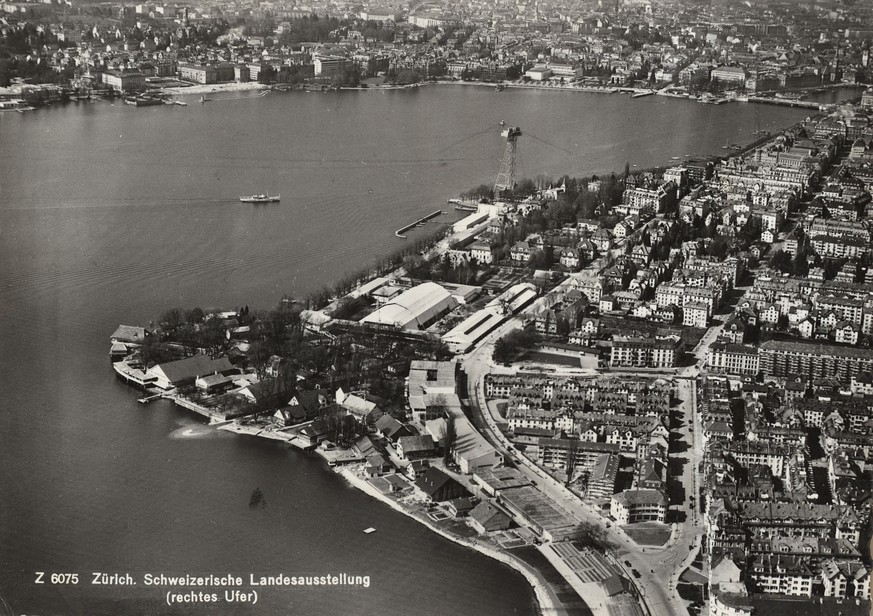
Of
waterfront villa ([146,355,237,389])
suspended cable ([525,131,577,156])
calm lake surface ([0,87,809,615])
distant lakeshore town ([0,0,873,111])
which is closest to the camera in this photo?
calm lake surface ([0,87,809,615])

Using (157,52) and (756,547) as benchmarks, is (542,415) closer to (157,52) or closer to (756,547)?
(756,547)

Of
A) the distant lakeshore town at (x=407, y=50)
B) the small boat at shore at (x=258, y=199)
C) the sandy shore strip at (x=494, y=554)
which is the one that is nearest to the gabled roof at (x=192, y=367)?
the sandy shore strip at (x=494, y=554)

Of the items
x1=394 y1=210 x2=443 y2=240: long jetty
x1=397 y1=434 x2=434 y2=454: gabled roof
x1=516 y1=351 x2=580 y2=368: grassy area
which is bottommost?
x1=516 y1=351 x2=580 y2=368: grassy area

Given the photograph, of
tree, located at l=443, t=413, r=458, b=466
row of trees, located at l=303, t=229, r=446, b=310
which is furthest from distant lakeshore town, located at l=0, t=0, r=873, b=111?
tree, located at l=443, t=413, r=458, b=466

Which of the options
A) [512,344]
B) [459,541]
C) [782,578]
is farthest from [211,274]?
[782,578]

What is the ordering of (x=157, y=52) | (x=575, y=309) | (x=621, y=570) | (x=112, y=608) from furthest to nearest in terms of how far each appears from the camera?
(x=157, y=52), (x=575, y=309), (x=621, y=570), (x=112, y=608)

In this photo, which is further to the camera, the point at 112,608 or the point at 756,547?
the point at 756,547

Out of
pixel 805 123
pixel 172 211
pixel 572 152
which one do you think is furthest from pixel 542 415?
pixel 805 123

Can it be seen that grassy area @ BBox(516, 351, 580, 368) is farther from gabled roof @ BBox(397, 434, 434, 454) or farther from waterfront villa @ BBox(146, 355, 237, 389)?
waterfront villa @ BBox(146, 355, 237, 389)
